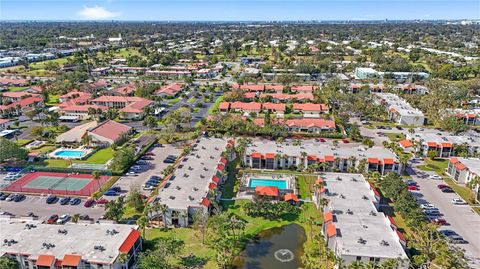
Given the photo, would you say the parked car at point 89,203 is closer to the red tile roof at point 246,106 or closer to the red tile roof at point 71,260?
the red tile roof at point 71,260

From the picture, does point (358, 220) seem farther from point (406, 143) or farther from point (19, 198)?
point (19, 198)

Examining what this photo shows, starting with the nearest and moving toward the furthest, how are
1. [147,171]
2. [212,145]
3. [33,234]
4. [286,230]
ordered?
[33,234], [286,230], [147,171], [212,145]

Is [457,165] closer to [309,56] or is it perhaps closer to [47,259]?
[47,259]

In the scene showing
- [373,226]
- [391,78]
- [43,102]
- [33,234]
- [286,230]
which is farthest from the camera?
[391,78]

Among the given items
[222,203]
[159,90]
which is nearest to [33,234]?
[222,203]

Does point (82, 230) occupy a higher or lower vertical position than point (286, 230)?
higher

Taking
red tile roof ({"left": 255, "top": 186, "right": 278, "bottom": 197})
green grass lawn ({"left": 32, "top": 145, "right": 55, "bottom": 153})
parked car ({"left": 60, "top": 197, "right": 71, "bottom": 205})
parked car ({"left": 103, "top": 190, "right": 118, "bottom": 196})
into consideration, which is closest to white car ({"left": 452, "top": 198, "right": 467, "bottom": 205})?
red tile roof ({"left": 255, "top": 186, "right": 278, "bottom": 197})

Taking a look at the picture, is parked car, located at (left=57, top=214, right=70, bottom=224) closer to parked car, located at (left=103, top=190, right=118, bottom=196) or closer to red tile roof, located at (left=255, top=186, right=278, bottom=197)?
parked car, located at (left=103, top=190, right=118, bottom=196)

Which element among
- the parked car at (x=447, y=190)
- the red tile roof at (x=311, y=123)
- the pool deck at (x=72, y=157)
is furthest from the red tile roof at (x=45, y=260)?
the red tile roof at (x=311, y=123)

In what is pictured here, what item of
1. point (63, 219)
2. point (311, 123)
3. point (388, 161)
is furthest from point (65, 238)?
point (311, 123)
